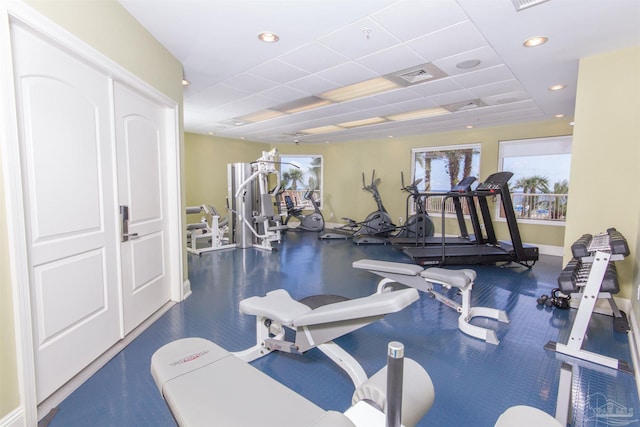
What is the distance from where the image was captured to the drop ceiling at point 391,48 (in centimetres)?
229

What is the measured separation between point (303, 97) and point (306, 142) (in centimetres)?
443

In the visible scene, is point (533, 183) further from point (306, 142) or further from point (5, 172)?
point (5, 172)

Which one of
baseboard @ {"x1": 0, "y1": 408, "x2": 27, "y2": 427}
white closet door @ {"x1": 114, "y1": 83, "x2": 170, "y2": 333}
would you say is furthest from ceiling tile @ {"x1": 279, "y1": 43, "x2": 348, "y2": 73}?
baseboard @ {"x1": 0, "y1": 408, "x2": 27, "y2": 427}

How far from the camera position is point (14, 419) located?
147 cm

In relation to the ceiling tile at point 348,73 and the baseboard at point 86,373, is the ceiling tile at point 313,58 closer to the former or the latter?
the ceiling tile at point 348,73

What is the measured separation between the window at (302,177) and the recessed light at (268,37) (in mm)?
6419

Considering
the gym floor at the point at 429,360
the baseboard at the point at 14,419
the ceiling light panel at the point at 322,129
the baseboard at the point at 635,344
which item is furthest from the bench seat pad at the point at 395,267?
the ceiling light panel at the point at 322,129

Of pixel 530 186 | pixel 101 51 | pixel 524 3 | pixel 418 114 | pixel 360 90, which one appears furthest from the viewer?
pixel 530 186

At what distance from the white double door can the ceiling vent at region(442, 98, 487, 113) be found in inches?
171

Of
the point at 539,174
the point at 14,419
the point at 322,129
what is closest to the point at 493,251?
the point at 539,174

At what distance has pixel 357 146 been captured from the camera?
8609 mm

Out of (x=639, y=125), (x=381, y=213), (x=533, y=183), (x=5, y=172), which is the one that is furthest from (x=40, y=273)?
(x=533, y=183)

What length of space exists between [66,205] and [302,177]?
25.0 ft

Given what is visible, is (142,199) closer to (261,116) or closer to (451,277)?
(451,277)
